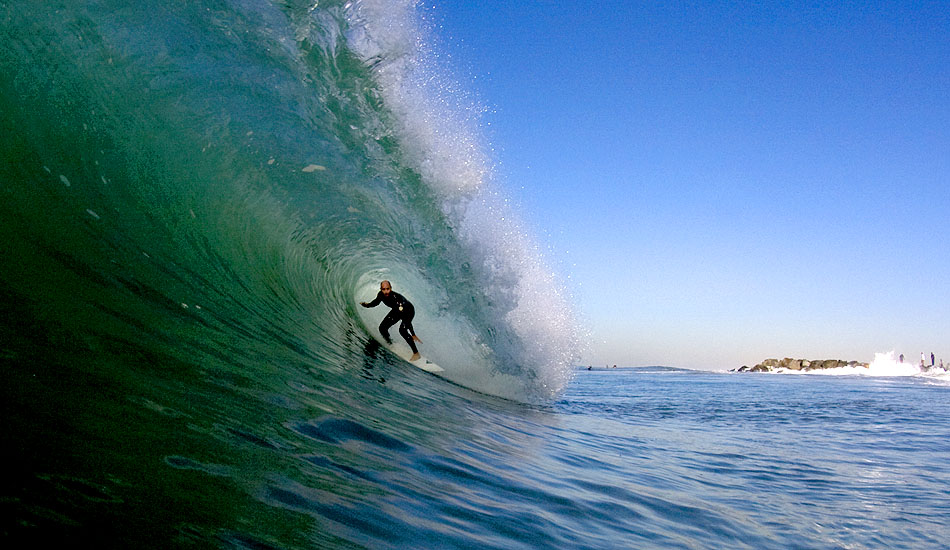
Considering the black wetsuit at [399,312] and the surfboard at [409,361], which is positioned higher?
the black wetsuit at [399,312]

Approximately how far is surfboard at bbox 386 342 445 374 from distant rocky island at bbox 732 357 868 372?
62.6 metres

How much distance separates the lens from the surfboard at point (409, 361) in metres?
8.51

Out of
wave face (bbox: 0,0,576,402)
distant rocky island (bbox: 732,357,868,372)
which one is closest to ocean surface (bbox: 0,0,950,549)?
wave face (bbox: 0,0,576,402)

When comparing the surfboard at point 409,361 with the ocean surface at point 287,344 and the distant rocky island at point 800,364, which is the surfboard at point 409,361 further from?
the distant rocky island at point 800,364

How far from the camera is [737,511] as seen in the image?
4.41 m

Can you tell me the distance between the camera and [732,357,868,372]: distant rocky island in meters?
61.4

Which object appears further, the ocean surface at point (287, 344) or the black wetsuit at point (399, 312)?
the black wetsuit at point (399, 312)

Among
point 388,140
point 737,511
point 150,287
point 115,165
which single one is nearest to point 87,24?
point 115,165

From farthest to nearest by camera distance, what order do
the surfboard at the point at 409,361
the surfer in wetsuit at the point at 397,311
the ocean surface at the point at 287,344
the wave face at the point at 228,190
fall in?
the surfboard at the point at 409,361 < the surfer in wetsuit at the point at 397,311 < the wave face at the point at 228,190 < the ocean surface at the point at 287,344

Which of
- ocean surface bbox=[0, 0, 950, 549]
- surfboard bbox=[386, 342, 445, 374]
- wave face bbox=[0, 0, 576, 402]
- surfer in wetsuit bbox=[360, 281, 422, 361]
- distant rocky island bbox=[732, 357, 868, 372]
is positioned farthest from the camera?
distant rocky island bbox=[732, 357, 868, 372]

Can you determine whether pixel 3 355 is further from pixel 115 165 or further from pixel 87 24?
pixel 87 24

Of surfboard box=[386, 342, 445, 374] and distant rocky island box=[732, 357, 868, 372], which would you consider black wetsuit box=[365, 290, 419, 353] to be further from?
distant rocky island box=[732, 357, 868, 372]

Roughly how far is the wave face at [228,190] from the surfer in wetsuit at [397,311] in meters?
0.39

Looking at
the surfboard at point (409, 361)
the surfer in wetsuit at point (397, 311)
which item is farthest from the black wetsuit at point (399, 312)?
the surfboard at point (409, 361)
